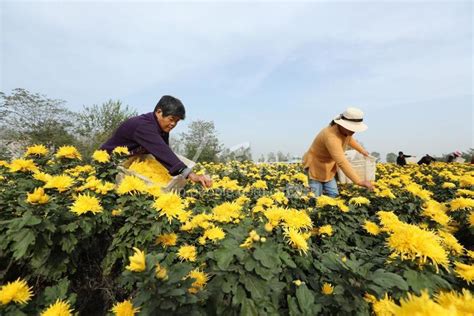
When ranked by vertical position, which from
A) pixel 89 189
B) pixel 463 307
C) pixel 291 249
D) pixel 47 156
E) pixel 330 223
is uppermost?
pixel 47 156

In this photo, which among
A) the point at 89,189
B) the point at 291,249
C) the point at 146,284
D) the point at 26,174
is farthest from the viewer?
the point at 26,174

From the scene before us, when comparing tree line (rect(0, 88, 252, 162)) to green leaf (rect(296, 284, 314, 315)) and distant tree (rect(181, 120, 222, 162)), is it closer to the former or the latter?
distant tree (rect(181, 120, 222, 162))

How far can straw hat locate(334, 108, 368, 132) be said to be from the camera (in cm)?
376

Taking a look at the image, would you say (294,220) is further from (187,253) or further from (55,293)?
(55,293)

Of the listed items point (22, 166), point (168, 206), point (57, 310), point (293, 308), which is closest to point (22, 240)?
point (57, 310)

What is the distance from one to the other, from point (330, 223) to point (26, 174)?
3.06m

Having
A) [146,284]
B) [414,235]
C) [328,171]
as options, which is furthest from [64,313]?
[328,171]

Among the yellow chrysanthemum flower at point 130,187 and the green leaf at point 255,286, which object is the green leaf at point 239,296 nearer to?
the green leaf at point 255,286

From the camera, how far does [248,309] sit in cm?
117

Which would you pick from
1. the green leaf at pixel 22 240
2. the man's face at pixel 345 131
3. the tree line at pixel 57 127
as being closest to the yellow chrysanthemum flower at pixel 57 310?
the green leaf at pixel 22 240

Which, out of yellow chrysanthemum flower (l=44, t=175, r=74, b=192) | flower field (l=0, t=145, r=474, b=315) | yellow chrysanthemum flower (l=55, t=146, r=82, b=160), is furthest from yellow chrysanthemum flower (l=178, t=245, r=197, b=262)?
yellow chrysanthemum flower (l=55, t=146, r=82, b=160)

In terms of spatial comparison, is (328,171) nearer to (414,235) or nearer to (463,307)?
(414,235)

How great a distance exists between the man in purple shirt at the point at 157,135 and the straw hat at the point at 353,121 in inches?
87.7

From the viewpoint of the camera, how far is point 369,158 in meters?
4.28
